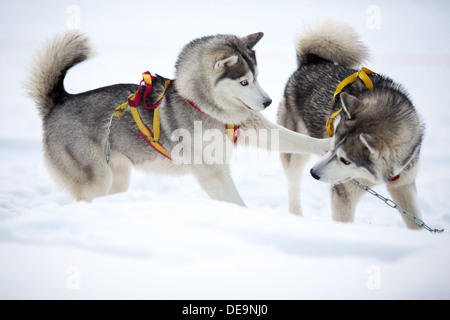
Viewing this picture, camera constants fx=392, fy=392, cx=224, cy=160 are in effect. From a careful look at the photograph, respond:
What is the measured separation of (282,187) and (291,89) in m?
1.68

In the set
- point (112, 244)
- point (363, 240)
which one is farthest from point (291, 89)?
point (112, 244)

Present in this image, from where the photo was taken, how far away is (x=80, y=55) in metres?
3.23

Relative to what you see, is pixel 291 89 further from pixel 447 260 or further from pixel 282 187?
pixel 447 260

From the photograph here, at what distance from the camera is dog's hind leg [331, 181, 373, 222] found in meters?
2.97

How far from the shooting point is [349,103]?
259 cm

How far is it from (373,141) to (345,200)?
0.67m

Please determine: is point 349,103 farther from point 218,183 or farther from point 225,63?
point 218,183

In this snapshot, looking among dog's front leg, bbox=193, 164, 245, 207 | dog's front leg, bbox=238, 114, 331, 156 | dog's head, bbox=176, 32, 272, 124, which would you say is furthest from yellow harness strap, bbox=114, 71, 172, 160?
dog's front leg, bbox=238, 114, 331, 156

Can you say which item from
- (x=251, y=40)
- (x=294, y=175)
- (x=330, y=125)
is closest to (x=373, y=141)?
(x=330, y=125)

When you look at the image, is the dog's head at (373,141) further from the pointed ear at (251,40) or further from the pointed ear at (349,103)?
the pointed ear at (251,40)

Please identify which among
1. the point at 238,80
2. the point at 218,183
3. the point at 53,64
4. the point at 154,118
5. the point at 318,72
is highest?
the point at 318,72

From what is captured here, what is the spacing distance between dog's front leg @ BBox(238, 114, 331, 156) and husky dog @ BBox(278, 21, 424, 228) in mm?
256

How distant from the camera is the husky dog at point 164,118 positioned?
2910 mm

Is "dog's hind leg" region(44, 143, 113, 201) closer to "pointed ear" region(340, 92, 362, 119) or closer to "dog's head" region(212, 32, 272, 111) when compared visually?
"dog's head" region(212, 32, 272, 111)
